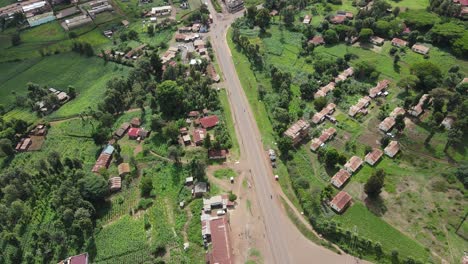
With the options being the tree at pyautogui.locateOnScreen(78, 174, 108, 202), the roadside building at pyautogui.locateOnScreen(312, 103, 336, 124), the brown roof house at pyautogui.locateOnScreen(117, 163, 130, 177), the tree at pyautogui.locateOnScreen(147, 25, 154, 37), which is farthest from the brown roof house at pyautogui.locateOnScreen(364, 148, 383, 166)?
the tree at pyautogui.locateOnScreen(147, 25, 154, 37)

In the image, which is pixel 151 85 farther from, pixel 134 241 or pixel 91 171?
pixel 134 241

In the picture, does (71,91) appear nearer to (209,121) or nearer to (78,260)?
(209,121)

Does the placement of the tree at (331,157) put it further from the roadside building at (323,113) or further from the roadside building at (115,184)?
the roadside building at (115,184)

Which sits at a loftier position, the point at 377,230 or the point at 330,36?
the point at 330,36

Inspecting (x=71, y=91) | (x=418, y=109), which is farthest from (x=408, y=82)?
(x=71, y=91)

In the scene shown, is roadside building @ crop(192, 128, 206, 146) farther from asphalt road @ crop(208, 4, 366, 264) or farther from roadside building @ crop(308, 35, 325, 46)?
roadside building @ crop(308, 35, 325, 46)

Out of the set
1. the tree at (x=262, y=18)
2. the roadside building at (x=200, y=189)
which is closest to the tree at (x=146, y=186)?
the roadside building at (x=200, y=189)
